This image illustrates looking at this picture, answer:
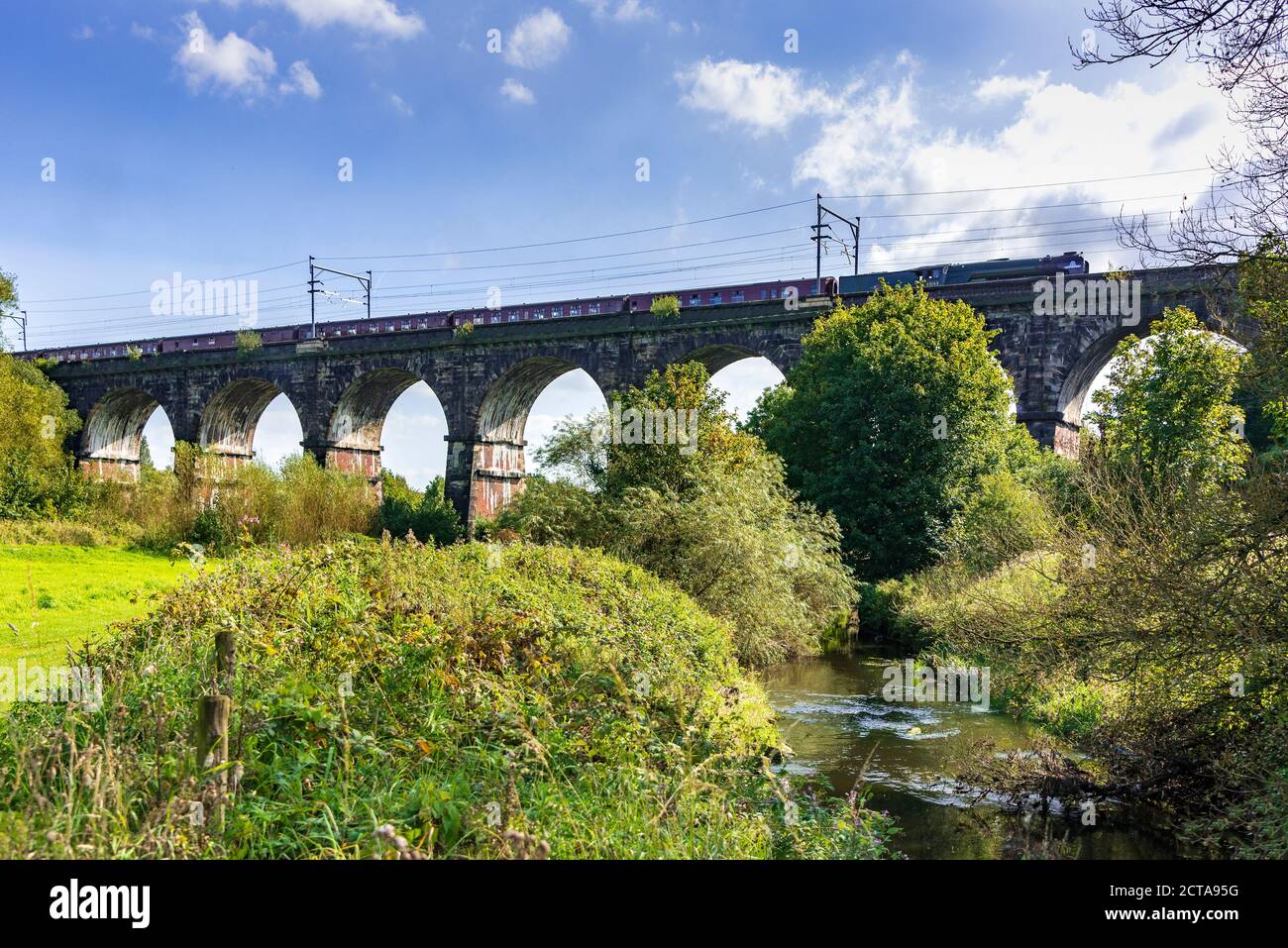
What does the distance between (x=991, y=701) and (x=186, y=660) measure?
34.1 feet

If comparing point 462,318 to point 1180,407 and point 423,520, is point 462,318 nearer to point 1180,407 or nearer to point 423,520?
point 423,520

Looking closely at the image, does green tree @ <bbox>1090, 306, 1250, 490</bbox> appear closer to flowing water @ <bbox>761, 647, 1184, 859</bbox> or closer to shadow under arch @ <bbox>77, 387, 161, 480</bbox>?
flowing water @ <bbox>761, 647, 1184, 859</bbox>

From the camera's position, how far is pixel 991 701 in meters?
13.1

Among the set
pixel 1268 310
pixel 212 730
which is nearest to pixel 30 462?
pixel 212 730

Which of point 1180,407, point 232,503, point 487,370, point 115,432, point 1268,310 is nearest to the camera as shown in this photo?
point 1268,310

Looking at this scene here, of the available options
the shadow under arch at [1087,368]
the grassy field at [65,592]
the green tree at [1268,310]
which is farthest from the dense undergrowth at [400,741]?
the shadow under arch at [1087,368]

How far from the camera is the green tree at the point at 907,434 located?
22.6m

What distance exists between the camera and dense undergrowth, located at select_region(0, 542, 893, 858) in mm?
4258

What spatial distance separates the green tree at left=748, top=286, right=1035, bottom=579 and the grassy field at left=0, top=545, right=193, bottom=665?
14510mm

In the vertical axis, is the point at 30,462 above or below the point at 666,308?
below

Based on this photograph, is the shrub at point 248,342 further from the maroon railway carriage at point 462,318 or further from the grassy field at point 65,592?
the grassy field at point 65,592

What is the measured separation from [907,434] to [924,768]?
14.2m

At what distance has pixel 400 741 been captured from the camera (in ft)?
17.3
